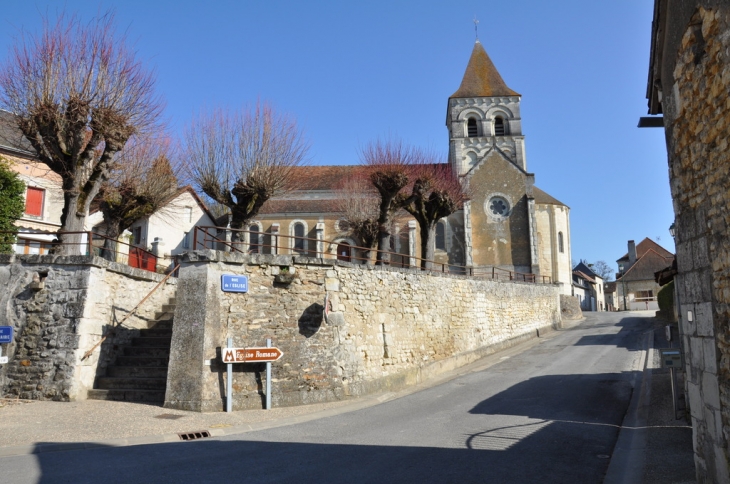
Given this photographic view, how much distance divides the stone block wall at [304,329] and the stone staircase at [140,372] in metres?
0.80

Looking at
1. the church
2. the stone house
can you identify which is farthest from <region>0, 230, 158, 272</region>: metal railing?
the church

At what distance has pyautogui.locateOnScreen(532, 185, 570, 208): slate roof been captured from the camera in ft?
122

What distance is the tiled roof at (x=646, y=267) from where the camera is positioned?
50.9 m

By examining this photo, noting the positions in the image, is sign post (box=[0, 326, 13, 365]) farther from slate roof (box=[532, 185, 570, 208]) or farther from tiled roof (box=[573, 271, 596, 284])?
tiled roof (box=[573, 271, 596, 284])

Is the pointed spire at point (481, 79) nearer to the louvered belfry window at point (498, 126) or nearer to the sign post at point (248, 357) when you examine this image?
the louvered belfry window at point (498, 126)

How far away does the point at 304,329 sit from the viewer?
431 inches

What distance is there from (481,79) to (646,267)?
24238mm

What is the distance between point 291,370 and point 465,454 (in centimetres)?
466

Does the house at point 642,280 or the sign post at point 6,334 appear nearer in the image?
the sign post at point 6,334

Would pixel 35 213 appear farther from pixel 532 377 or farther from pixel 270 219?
pixel 532 377

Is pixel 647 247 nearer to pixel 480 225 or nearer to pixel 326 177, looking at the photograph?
pixel 480 225

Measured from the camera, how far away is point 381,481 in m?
5.48

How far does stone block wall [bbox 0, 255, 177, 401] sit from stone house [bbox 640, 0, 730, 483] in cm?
951

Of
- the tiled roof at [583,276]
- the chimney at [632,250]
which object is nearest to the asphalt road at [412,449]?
the tiled roof at [583,276]
